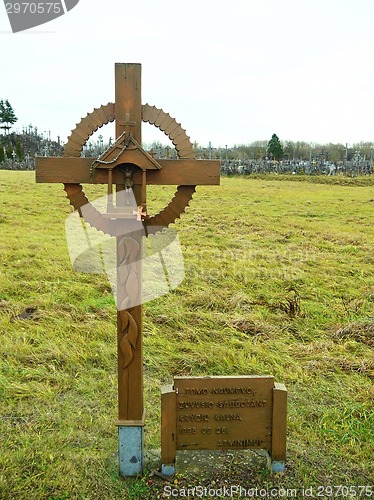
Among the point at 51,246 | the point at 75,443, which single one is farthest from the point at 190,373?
the point at 51,246

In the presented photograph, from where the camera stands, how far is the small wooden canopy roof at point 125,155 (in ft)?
9.84

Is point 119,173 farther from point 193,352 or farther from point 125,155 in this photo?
point 193,352

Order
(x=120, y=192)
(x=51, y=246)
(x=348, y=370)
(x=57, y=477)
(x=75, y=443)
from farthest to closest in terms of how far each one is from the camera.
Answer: (x=51, y=246), (x=348, y=370), (x=75, y=443), (x=57, y=477), (x=120, y=192)

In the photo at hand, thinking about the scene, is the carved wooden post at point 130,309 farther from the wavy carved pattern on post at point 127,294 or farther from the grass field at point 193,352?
the grass field at point 193,352

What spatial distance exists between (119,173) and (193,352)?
291cm

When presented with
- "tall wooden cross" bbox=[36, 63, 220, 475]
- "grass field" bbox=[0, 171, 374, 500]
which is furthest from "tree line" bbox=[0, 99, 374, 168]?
"tall wooden cross" bbox=[36, 63, 220, 475]

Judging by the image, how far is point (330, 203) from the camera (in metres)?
18.1

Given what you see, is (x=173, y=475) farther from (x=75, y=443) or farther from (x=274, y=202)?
(x=274, y=202)

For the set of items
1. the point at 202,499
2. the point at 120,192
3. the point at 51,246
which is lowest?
the point at 202,499

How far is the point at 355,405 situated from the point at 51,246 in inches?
278

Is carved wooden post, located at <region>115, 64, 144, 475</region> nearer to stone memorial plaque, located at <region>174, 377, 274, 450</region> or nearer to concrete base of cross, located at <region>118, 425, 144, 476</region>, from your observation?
concrete base of cross, located at <region>118, 425, 144, 476</region>

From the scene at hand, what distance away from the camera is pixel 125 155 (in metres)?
3.01

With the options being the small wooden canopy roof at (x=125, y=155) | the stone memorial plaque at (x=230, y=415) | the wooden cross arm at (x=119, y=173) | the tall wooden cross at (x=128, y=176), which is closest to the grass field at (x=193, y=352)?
the stone memorial plaque at (x=230, y=415)

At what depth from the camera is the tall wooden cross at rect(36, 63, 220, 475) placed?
3057 mm
